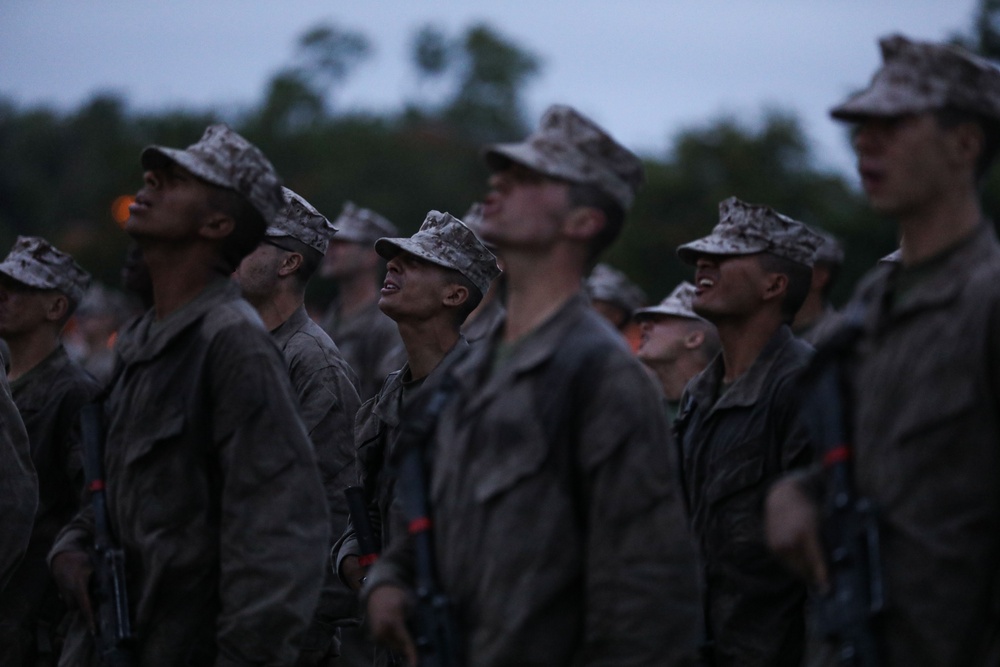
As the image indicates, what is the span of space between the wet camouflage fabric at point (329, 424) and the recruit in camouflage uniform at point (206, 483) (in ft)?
Result: 7.12

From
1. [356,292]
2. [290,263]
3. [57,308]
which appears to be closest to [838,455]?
[290,263]

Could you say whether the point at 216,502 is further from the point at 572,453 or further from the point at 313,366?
the point at 313,366

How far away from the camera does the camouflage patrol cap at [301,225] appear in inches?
328

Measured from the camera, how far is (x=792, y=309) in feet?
23.5

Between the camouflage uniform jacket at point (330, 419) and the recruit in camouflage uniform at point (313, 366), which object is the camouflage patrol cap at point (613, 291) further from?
the camouflage uniform jacket at point (330, 419)

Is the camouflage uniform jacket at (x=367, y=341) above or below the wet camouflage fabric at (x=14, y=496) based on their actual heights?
below

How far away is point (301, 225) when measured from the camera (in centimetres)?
841

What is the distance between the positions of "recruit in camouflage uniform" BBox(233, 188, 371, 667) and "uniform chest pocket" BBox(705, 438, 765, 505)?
2.02m

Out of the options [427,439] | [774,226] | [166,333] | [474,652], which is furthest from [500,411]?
[774,226]

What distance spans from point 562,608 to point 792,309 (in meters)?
3.19

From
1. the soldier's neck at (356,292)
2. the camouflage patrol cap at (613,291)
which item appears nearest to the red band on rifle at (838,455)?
the camouflage patrol cap at (613,291)

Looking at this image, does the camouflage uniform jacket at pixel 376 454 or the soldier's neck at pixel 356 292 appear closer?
the camouflage uniform jacket at pixel 376 454

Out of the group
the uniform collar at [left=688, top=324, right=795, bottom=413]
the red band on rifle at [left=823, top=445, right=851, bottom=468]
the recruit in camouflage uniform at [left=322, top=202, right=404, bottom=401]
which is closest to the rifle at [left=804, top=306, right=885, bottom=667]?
the red band on rifle at [left=823, top=445, right=851, bottom=468]

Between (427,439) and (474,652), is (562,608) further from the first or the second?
(427,439)
